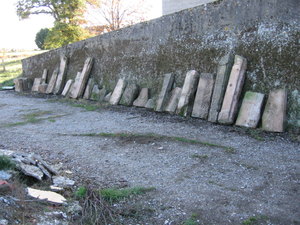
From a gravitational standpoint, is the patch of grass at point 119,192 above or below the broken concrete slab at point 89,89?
below

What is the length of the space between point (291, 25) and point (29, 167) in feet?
15.5

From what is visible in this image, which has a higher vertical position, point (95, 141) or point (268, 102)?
point (268, 102)

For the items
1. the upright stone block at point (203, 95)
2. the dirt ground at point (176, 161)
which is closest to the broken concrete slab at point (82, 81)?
the dirt ground at point (176, 161)

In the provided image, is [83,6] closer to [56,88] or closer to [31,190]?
[56,88]

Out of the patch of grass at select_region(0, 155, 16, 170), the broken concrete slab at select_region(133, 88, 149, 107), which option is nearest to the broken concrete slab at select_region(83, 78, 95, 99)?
the broken concrete slab at select_region(133, 88, 149, 107)

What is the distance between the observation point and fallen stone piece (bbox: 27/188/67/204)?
3.17m

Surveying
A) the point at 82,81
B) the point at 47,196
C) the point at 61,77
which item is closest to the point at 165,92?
the point at 82,81

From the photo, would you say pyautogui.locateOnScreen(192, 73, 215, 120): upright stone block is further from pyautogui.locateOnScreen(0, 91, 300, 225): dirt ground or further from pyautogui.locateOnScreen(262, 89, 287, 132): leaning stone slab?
pyautogui.locateOnScreen(262, 89, 287, 132): leaning stone slab

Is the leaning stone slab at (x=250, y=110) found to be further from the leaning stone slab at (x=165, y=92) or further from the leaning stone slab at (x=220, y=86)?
the leaning stone slab at (x=165, y=92)

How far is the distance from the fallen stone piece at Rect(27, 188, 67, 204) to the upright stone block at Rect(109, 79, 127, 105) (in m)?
5.29

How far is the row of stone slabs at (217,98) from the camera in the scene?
5508 millimetres

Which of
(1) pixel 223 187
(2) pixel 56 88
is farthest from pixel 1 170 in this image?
(2) pixel 56 88

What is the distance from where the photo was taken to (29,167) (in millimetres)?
3873

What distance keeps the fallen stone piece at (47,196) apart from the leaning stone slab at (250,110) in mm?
3549
